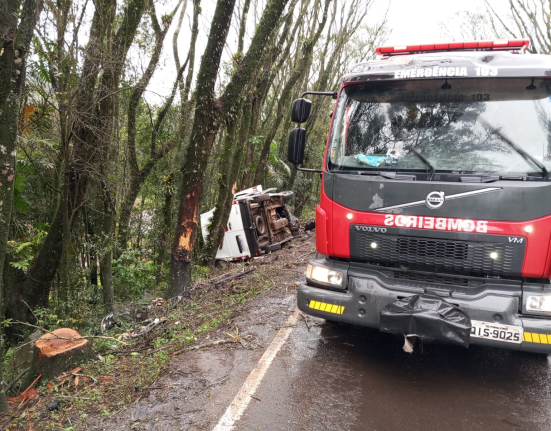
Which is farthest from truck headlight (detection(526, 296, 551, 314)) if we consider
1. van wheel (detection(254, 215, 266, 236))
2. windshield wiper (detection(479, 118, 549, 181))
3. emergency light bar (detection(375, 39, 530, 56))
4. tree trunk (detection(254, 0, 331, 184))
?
tree trunk (detection(254, 0, 331, 184))

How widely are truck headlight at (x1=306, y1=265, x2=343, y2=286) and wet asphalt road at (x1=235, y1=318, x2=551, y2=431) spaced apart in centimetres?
84

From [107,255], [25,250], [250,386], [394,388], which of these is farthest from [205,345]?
[25,250]

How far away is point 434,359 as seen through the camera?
4.24 metres

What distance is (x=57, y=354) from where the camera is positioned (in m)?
4.26

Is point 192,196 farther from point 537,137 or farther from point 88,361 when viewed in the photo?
point 537,137

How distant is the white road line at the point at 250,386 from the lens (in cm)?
319

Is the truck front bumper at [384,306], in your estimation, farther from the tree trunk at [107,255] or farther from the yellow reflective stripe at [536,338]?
the tree trunk at [107,255]

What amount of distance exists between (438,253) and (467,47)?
8.46 ft

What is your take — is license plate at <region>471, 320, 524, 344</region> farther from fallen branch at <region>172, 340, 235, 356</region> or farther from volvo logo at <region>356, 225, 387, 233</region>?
fallen branch at <region>172, 340, 235, 356</region>

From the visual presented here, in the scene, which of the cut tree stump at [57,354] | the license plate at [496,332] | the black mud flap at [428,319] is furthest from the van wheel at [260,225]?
the license plate at [496,332]

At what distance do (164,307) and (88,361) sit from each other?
2.08 m

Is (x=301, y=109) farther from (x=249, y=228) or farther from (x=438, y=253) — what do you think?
(x=249, y=228)

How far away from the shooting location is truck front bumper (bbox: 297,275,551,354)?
3.22m

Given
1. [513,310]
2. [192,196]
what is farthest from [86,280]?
[513,310]
